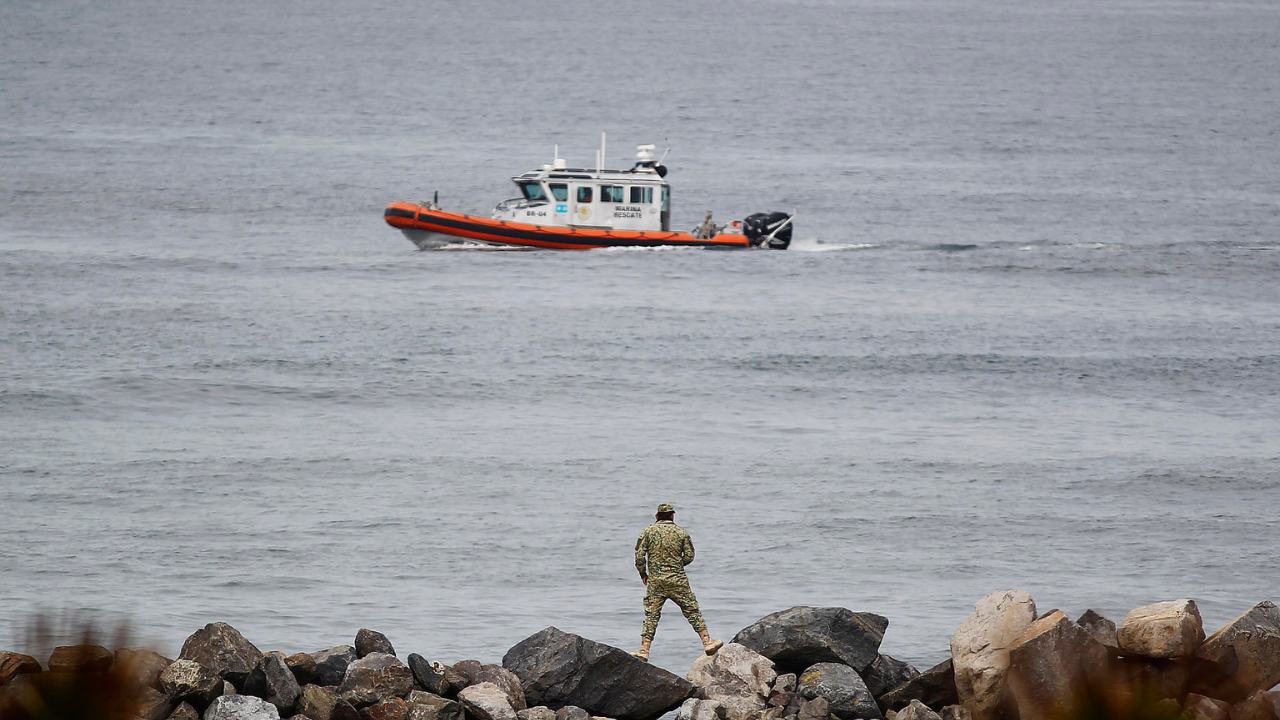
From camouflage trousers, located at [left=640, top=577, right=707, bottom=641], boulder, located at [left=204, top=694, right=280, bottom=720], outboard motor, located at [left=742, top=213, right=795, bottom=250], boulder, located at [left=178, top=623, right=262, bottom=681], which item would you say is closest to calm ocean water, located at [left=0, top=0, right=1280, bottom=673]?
outboard motor, located at [left=742, top=213, right=795, bottom=250]

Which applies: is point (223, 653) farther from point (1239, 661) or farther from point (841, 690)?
point (1239, 661)

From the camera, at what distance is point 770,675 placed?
10969 mm

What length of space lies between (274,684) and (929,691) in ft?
Answer: 15.9

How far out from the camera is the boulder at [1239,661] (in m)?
10.2

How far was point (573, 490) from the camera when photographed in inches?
867

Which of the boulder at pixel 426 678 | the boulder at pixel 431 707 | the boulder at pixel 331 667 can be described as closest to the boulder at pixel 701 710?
the boulder at pixel 431 707

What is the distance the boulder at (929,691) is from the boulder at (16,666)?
6.11 meters

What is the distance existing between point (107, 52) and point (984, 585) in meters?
105

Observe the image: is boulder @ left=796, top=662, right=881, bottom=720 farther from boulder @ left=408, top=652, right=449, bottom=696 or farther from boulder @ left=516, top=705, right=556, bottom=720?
boulder @ left=408, top=652, right=449, bottom=696

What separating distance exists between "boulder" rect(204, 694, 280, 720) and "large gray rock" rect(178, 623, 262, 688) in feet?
1.41

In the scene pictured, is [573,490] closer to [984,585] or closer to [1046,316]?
[984,585]

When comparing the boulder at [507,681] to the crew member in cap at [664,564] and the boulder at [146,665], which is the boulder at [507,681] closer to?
the crew member in cap at [664,564]

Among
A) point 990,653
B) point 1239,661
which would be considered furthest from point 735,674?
point 1239,661

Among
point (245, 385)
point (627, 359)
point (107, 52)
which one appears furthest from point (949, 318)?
point (107, 52)
